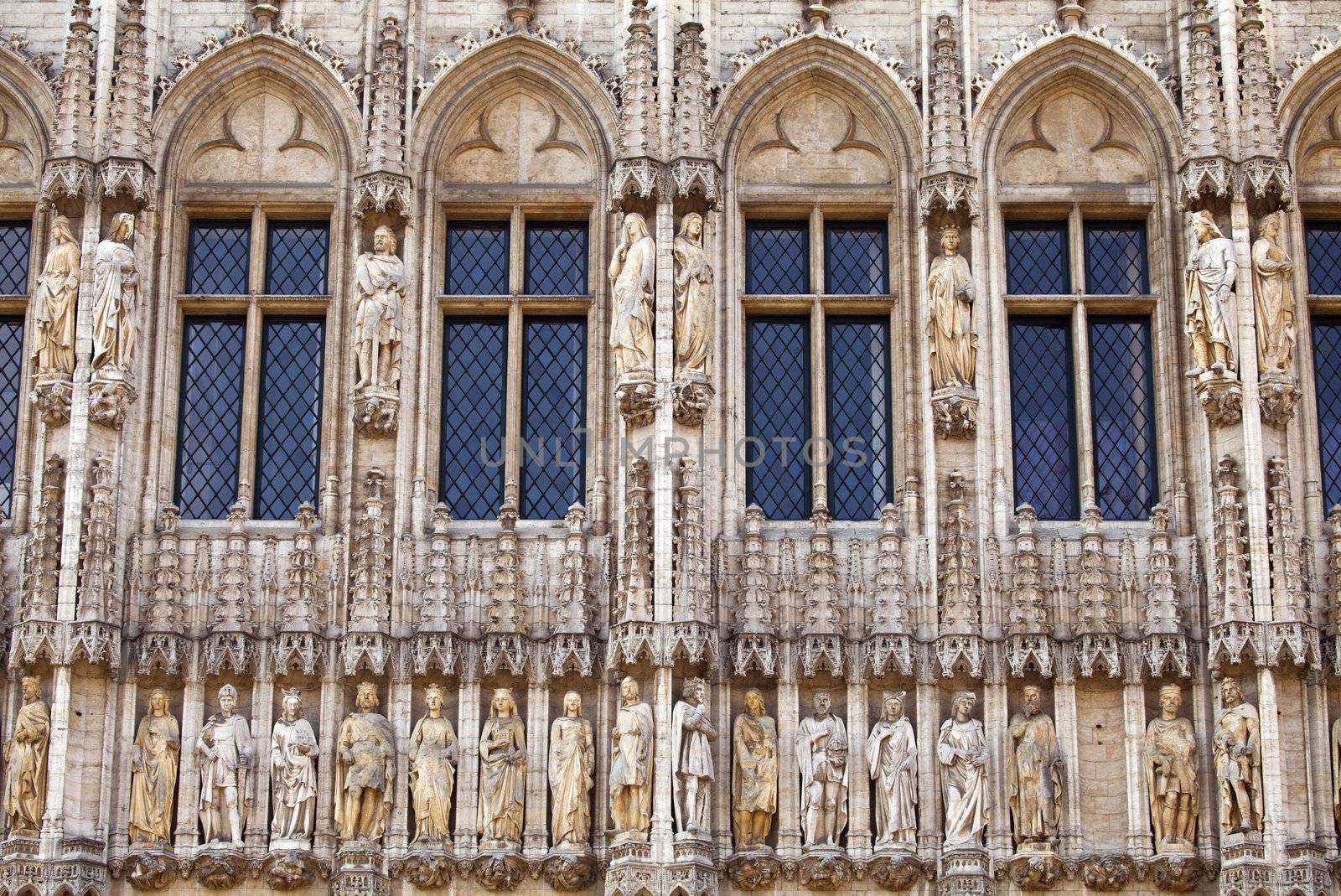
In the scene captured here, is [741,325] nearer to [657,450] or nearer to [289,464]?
[657,450]

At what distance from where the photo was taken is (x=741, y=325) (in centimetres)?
2686

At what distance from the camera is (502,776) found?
24.8m

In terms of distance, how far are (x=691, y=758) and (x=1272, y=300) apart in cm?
764

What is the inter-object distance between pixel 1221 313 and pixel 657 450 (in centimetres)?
591

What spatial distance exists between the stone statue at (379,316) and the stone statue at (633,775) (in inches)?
173

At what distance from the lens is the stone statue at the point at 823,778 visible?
2470cm

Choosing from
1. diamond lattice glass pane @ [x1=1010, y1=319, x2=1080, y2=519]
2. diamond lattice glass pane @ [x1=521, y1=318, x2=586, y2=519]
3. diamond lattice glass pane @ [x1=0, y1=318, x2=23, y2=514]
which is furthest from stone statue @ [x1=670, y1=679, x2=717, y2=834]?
diamond lattice glass pane @ [x1=0, y1=318, x2=23, y2=514]

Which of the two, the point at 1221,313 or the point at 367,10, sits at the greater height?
the point at 367,10

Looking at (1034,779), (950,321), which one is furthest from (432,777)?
(950,321)

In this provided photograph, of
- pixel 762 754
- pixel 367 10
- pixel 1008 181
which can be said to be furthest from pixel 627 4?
pixel 762 754

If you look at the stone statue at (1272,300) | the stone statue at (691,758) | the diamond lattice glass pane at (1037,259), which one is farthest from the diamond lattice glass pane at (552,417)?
the stone statue at (1272,300)

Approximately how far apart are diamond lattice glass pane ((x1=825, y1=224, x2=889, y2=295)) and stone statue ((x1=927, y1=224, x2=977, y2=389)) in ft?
2.84

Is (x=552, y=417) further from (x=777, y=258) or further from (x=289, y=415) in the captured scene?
(x=777, y=258)

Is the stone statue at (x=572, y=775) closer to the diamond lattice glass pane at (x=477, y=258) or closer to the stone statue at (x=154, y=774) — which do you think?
the stone statue at (x=154, y=774)
